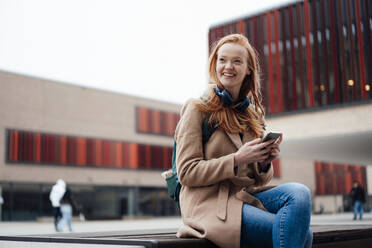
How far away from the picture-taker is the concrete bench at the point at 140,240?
3078 mm

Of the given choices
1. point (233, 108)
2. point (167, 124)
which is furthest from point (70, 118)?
point (233, 108)

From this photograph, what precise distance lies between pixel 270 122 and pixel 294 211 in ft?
57.5

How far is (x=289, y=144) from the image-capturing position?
2116 cm

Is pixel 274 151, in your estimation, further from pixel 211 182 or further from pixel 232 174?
pixel 211 182

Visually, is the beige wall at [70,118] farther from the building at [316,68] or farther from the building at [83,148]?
the building at [316,68]

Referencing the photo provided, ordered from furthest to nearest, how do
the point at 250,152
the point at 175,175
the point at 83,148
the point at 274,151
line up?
the point at 83,148
the point at 175,175
the point at 274,151
the point at 250,152

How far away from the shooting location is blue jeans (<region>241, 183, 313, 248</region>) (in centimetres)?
294

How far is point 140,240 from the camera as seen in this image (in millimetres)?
3062

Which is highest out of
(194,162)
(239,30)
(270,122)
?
(239,30)

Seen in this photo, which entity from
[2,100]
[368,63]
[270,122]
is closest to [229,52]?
[368,63]

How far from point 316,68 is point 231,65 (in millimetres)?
16642

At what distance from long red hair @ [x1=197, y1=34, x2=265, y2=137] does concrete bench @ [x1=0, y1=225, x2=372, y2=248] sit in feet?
2.74

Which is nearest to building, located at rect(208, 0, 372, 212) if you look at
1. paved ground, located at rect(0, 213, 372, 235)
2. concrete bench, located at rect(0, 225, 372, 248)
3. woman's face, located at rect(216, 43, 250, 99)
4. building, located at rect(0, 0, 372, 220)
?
building, located at rect(0, 0, 372, 220)

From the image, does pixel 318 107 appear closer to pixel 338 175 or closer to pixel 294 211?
pixel 294 211
